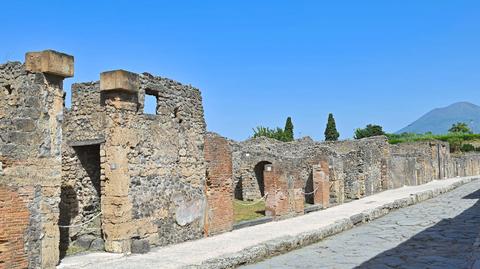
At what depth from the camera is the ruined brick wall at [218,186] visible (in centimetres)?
1077

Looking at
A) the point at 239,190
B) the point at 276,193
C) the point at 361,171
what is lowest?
the point at 239,190

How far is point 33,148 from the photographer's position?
22.9 feet

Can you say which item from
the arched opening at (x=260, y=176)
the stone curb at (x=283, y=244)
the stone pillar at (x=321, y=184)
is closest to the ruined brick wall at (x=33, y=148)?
the stone curb at (x=283, y=244)

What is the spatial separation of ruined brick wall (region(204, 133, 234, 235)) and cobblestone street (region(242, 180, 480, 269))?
8.10ft

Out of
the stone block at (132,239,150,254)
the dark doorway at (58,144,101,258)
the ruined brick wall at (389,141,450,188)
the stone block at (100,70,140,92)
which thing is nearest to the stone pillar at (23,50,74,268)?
the stone block at (100,70,140,92)

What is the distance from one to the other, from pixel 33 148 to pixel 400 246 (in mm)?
6181

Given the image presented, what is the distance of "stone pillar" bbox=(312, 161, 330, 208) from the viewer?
16969 millimetres

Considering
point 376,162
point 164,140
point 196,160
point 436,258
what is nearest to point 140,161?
point 164,140

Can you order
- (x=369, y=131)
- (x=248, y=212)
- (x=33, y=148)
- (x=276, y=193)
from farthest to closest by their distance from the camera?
(x=369, y=131), (x=248, y=212), (x=276, y=193), (x=33, y=148)

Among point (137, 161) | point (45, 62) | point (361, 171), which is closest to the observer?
point (45, 62)

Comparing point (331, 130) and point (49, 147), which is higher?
point (331, 130)

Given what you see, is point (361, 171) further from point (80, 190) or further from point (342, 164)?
point (80, 190)

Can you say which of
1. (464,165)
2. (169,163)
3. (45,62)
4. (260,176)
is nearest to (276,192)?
(169,163)

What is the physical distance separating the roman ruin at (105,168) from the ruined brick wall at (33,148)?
0.05 feet
